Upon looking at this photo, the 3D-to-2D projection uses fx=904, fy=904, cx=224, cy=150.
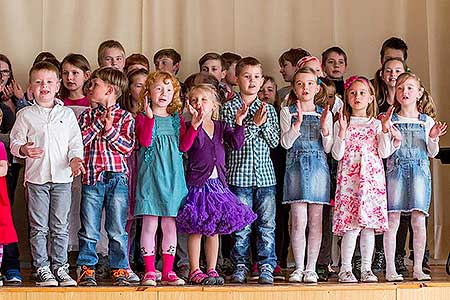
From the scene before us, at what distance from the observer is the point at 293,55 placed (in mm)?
5945

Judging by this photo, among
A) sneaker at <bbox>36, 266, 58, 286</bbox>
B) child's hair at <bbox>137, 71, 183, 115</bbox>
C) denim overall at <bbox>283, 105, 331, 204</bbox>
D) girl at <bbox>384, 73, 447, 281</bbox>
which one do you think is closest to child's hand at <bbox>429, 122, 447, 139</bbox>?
girl at <bbox>384, 73, 447, 281</bbox>

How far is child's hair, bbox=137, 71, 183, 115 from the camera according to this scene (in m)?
4.75

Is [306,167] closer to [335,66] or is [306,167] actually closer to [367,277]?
[367,277]

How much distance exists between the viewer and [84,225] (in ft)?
15.3

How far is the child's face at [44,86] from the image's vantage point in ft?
15.2

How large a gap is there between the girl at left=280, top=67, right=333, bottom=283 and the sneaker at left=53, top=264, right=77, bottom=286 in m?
1.17

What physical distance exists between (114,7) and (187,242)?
7.16 feet

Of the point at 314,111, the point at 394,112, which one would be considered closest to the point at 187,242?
the point at 314,111

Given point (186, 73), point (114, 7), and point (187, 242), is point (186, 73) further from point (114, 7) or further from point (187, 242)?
point (187, 242)

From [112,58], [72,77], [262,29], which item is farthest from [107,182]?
[262,29]

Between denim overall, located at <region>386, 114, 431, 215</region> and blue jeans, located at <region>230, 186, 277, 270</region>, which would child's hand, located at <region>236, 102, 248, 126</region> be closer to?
blue jeans, located at <region>230, 186, 277, 270</region>

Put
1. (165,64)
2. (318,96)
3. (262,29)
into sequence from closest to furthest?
1. (318,96)
2. (165,64)
3. (262,29)

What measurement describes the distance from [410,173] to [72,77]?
1.99m

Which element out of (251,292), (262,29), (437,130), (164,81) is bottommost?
(251,292)
